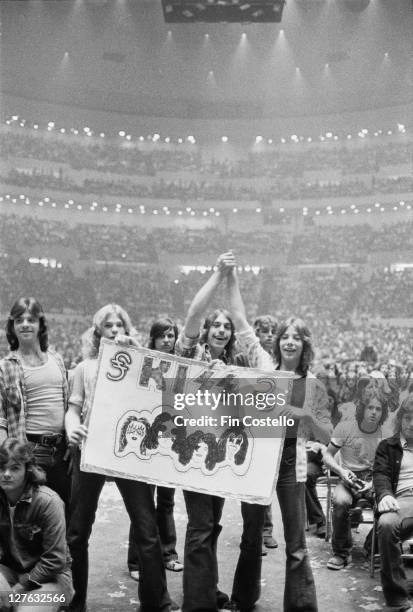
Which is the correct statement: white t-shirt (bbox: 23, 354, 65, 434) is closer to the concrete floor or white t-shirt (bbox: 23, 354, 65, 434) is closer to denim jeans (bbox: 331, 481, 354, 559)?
the concrete floor

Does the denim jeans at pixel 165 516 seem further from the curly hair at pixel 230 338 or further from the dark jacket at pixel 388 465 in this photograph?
the dark jacket at pixel 388 465

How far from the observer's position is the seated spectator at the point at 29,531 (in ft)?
8.09

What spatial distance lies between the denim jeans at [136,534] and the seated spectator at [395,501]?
1.07m

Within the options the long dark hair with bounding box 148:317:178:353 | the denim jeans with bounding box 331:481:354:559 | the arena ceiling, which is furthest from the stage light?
the denim jeans with bounding box 331:481:354:559

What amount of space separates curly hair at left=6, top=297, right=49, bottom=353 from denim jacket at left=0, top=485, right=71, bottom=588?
80cm

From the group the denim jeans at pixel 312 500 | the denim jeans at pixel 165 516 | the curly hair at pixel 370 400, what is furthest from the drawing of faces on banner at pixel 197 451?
the denim jeans at pixel 312 500

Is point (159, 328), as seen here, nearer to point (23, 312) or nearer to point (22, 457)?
point (23, 312)

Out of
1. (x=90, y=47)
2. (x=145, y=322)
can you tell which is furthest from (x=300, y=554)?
(x=90, y=47)

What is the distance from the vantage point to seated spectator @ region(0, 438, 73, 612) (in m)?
2.47

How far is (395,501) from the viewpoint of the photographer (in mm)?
3072

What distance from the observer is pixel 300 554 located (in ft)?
9.11

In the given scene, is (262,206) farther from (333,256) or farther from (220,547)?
(220,547)

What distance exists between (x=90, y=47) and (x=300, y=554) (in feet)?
83.7

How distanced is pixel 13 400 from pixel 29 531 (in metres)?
0.64
